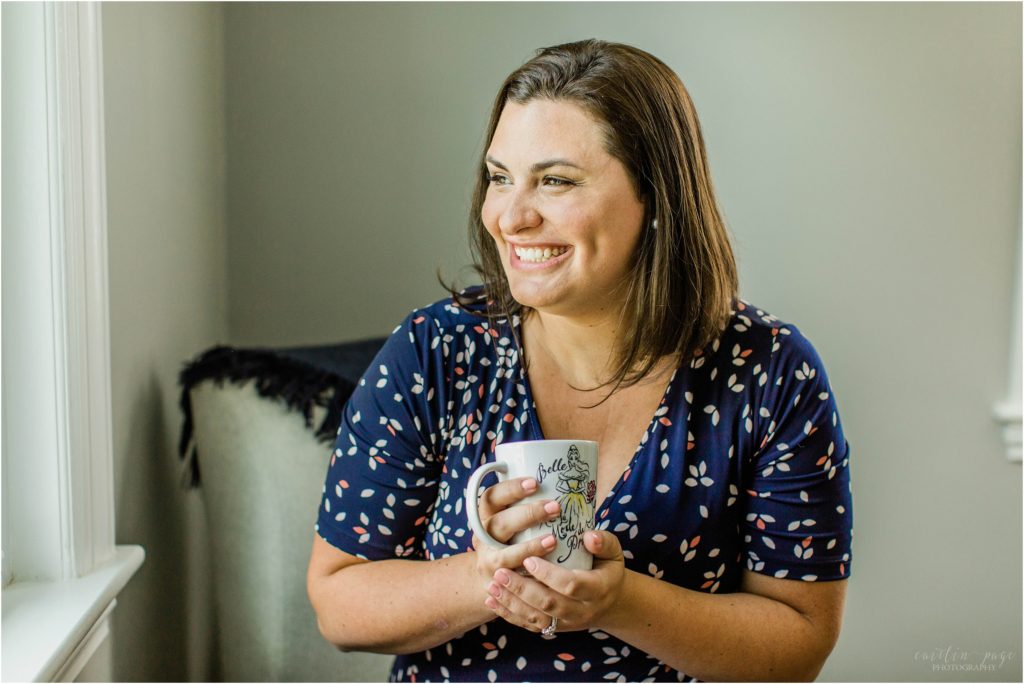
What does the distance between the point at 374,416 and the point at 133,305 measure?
0.49 m

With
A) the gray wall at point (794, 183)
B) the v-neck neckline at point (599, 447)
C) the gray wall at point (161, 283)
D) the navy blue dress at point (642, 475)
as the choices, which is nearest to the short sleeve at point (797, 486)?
the navy blue dress at point (642, 475)

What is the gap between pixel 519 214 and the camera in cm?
93

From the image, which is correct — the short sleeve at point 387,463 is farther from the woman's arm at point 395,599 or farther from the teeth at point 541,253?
the teeth at point 541,253

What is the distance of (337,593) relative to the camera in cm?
102

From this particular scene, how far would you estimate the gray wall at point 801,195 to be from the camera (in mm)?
1886

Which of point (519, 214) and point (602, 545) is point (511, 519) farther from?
point (519, 214)

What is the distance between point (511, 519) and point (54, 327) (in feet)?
1.82

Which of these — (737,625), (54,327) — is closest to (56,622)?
(54,327)

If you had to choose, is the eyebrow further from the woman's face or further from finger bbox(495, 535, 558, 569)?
finger bbox(495, 535, 558, 569)

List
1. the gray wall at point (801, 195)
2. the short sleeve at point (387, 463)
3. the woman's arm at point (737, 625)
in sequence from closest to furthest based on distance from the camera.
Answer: the woman's arm at point (737, 625) → the short sleeve at point (387, 463) → the gray wall at point (801, 195)

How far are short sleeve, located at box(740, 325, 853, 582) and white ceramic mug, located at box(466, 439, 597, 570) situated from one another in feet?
0.95

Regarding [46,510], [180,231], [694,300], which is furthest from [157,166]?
[694,300]

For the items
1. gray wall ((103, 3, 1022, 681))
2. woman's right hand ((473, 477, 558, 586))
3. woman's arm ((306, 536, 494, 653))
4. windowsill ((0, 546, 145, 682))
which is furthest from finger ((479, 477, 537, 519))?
gray wall ((103, 3, 1022, 681))

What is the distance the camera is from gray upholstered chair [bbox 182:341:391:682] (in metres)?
1.38
